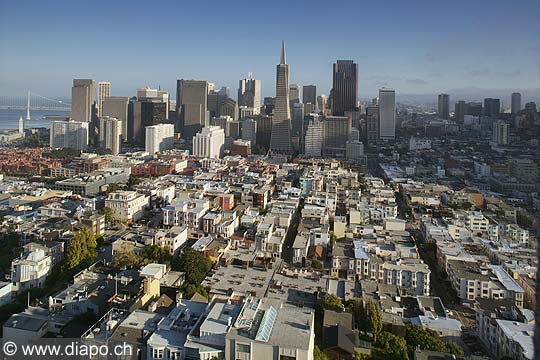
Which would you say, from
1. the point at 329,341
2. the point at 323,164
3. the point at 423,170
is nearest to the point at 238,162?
the point at 323,164

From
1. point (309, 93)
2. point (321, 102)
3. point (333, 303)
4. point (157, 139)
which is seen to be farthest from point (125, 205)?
point (309, 93)

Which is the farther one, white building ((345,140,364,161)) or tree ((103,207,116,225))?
white building ((345,140,364,161))

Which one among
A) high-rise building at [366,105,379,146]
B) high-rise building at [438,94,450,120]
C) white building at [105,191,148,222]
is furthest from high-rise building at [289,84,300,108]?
white building at [105,191,148,222]

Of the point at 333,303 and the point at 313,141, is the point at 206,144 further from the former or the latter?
the point at 333,303

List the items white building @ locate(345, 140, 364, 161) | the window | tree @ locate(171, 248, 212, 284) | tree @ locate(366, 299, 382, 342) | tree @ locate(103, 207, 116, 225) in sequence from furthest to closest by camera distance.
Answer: white building @ locate(345, 140, 364, 161), tree @ locate(103, 207, 116, 225), tree @ locate(171, 248, 212, 284), tree @ locate(366, 299, 382, 342), the window

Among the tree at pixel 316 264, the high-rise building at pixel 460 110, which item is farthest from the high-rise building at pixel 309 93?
the tree at pixel 316 264

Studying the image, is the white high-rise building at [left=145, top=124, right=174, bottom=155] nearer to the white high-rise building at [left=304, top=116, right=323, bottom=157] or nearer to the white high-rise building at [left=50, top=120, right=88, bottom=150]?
the white high-rise building at [left=50, top=120, right=88, bottom=150]

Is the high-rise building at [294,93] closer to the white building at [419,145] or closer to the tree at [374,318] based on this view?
the white building at [419,145]

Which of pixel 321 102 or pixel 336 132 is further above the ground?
pixel 321 102
